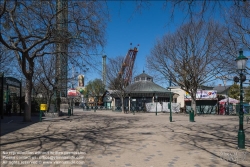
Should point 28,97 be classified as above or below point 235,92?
below

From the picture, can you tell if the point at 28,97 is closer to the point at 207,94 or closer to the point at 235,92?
the point at 207,94

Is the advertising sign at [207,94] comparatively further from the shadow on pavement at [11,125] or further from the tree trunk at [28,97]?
the tree trunk at [28,97]

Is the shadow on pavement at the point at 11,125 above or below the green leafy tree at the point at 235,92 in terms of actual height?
below

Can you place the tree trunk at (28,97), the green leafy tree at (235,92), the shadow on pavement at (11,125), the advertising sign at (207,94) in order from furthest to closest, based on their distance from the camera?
the green leafy tree at (235,92), the advertising sign at (207,94), the tree trunk at (28,97), the shadow on pavement at (11,125)

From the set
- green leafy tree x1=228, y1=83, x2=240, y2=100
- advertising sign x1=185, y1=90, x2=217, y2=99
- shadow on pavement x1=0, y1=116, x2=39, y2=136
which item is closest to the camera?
shadow on pavement x1=0, y1=116, x2=39, y2=136

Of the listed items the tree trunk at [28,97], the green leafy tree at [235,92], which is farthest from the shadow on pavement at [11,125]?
the green leafy tree at [235,92]

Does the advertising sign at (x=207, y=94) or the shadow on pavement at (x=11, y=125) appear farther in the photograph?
the advertising sign at (x=207, y=94)

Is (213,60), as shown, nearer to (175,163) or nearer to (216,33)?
(216,33)

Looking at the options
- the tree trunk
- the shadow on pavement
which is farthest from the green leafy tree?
the shadow on pavement

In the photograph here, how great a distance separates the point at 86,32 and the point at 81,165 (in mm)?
7966

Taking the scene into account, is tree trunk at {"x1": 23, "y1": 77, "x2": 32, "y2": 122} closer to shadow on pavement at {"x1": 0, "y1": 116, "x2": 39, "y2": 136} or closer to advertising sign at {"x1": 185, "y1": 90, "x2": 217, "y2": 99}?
shadow on pavement at {"x1": 0, "y1": 116, "x2": 39, "y2": 136}

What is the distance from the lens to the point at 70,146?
28.6 ft

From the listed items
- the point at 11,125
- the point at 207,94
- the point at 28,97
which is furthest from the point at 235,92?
the point at 11,125

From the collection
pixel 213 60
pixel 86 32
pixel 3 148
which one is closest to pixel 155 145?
pixel 3 148
